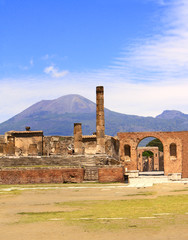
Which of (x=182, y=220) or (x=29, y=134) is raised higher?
(x=29, y=134)

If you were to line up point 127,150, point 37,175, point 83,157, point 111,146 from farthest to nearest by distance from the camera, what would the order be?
point 111,146, point 127,150, point 83,157, point 37,175

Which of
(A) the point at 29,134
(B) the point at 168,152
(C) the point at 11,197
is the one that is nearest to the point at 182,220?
(C) the point at 11,197

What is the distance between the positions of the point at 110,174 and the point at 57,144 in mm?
26348

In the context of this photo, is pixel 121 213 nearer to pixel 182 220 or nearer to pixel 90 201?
pixel 182 220

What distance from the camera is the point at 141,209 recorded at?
13438 millimetres

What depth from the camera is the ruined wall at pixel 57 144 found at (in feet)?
178

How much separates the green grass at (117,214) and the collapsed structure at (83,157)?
454 inches

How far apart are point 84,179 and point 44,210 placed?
14.6 metres

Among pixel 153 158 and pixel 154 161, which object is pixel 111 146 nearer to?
pixel 154 161

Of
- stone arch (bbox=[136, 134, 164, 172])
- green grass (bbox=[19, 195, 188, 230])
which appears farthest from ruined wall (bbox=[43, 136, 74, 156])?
green grass (bbox=[19, 195, 188, 230])

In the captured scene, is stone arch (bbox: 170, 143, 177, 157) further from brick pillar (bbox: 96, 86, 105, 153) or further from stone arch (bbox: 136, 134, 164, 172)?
stone arch (bbox: 136, 134, 164, 172)

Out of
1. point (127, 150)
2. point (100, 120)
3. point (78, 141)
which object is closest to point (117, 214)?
point (100, 120)

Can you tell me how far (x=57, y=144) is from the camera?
2110 inches

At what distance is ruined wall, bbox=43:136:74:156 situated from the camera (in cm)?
5418
